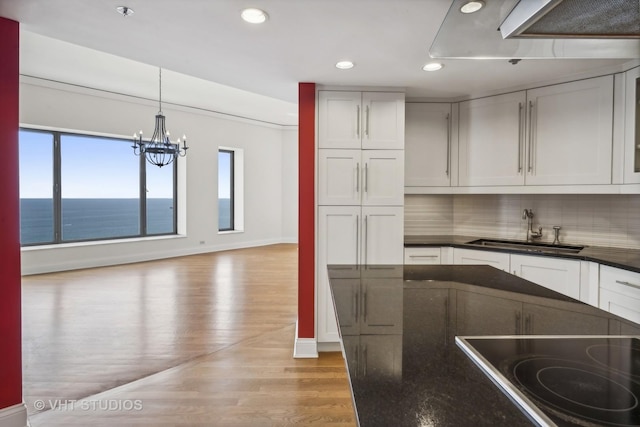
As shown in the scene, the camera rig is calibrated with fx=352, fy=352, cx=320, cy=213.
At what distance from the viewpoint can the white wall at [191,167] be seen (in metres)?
5.58

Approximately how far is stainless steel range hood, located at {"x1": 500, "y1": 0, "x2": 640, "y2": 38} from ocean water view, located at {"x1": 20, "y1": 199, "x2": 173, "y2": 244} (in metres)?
6.50

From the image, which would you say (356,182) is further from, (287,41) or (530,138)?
(530,138)

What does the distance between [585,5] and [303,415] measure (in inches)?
90.0

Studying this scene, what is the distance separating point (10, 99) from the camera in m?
1.89

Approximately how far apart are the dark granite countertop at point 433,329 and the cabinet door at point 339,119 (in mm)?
1419

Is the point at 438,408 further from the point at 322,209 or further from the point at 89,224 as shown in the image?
the point at 89,224

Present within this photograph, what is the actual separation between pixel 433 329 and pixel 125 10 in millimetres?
2078

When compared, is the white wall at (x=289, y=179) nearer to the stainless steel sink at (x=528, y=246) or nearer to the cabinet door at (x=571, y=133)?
the stainless steel sink at (x=528, y=246)

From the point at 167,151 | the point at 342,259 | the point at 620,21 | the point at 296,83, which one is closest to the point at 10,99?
the point at 296,83

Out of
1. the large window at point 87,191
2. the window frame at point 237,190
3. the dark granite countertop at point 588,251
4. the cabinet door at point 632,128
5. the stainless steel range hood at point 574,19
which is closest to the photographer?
the stainless steel range hood at point 574,19

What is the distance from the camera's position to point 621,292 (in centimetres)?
227

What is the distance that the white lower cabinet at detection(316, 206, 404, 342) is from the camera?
304cm

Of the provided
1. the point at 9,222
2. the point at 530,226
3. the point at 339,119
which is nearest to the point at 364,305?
the point at 9,222

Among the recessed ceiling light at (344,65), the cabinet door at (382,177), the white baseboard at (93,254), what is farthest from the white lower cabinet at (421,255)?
the white baseboard at (93,254)
